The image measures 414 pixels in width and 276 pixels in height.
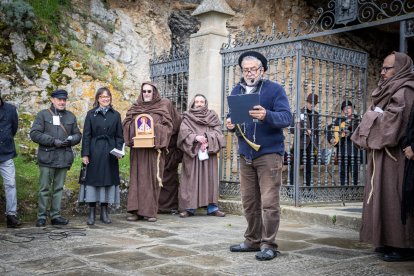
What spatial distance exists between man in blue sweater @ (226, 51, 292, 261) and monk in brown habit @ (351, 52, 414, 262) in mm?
921

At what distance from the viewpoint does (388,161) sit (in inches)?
197

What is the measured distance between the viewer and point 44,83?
10.3m

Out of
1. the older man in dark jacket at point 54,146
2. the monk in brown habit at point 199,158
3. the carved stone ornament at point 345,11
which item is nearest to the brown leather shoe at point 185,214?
the monk in brown habit at point 199,158

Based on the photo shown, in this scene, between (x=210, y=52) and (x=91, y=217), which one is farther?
(x=210, y=52)

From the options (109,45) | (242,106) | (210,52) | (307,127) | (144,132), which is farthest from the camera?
(109,45)

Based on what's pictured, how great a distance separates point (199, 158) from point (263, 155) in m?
3.37

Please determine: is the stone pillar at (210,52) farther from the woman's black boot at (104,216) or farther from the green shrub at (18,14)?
the green shrub at (18,14)

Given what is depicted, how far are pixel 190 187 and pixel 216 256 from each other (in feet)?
10.8

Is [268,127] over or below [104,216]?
over

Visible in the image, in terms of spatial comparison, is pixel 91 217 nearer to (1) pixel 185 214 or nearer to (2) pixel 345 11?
(1) pixel 185 214

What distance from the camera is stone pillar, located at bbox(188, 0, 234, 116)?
9227 mm

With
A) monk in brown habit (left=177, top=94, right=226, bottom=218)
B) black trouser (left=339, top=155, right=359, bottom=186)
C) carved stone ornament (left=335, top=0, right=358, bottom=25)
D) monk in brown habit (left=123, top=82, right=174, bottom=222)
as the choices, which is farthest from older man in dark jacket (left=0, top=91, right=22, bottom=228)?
black trouser (left=339, top=155, right=359, bottom=186)

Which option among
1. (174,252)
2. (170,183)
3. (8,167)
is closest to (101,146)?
(8,167)

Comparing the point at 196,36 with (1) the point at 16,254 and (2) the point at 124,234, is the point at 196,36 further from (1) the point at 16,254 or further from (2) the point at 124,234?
(1) the point at 16,254
